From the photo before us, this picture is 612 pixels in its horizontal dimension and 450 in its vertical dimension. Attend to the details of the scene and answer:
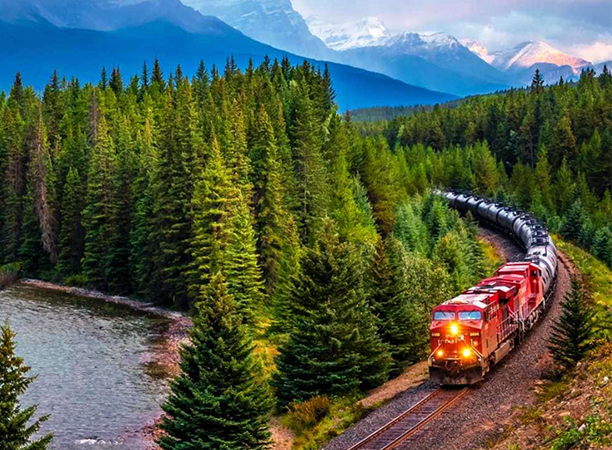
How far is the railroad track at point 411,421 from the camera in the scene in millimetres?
26969

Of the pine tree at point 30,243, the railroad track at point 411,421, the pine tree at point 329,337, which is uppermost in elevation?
the pine tree at point 30,243

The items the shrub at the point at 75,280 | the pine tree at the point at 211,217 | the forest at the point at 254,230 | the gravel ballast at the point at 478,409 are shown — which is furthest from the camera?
the shrub at the point at 75,280

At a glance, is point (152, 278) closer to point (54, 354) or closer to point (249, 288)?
Result: point (249, 288)

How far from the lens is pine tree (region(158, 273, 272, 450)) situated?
28562 millimetres

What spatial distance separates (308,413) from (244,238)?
31.8 meters

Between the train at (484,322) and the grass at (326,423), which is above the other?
the train at (484,322)

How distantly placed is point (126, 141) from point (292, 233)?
41928 mm

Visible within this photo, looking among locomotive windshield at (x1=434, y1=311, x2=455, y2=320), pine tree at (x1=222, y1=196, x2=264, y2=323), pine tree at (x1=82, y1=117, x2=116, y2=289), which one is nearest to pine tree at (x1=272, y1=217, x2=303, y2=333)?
pine tree at (x1=222, y1=196, x2=264, y2=323)

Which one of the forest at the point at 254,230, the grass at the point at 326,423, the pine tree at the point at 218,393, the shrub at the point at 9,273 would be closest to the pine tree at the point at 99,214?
the forest at the point at 254,230

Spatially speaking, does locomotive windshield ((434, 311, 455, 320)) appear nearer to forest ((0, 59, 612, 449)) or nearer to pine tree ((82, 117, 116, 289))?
forest ((0, 59, 612, 449))

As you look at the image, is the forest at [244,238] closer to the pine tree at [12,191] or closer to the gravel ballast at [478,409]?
the pine tree at [12,191]

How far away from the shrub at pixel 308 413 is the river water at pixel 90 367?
7.89m

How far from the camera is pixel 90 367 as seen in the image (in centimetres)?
4944

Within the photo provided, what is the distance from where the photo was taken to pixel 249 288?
6228 centimetres
